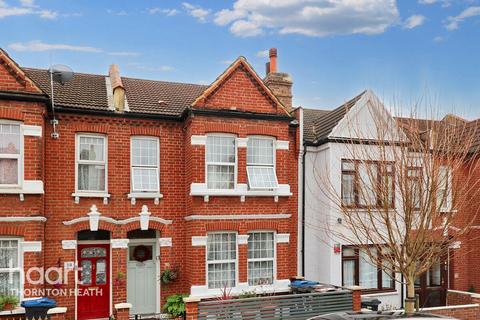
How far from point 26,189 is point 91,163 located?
2.14 meters

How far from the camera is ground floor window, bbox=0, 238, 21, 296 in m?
12.6

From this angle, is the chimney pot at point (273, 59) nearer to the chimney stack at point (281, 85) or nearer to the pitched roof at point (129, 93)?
the chimney stack at point (281, 85)

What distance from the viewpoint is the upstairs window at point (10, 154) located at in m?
12.7

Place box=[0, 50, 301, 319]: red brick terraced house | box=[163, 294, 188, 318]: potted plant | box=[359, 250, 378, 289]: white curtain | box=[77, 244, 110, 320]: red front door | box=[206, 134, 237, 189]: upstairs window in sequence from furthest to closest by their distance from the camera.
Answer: box=[359, 250, 378, 289]: white curtain → box=[206, 134, 237, 189]: upstairs window → box=[77, 244, 110, 320]: red front door → box=[163, 294, 188, 318]: potted plant → box=[0, 50, 301, 319]: red brick terraced house

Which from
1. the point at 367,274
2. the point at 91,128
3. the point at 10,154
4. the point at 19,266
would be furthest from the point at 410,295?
the point at 10,154

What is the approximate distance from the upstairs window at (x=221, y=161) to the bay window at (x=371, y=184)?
3.85 metres

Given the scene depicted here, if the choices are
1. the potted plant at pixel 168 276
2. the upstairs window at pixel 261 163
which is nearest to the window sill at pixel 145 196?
the potted plant at pixel 168 276

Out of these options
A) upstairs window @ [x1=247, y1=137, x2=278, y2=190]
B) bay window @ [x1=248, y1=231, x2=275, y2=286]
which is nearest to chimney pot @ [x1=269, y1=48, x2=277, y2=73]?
upstairs window @ [x1=247, y1=137, x2=278, y2=190]

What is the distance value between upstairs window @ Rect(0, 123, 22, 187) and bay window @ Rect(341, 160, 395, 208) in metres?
9.28

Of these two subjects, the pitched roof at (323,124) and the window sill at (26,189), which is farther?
the pitched roof at (323,124)

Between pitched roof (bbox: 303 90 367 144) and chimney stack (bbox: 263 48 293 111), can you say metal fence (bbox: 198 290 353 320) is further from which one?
chimney stack (bbox: 263 48 293 111)

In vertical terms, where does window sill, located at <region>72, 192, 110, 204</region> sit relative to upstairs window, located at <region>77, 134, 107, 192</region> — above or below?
below

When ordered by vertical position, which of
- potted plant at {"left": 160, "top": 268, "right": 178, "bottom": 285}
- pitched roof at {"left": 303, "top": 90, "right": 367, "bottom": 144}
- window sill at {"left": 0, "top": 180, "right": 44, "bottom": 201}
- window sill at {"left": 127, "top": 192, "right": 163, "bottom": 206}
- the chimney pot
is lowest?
potted plant at {"left": 160, "top": 268, "right": 178, "bottom": 285}

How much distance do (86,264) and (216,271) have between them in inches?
162
